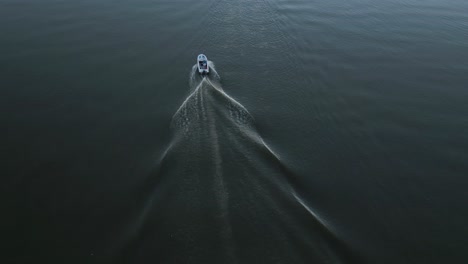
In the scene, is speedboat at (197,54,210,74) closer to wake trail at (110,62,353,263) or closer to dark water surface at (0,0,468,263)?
dark water surface at (0,0,468,263)

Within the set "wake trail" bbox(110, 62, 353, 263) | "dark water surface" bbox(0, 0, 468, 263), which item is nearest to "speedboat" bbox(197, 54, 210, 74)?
"dark water surface" bbox(0, 0, 468, 263)

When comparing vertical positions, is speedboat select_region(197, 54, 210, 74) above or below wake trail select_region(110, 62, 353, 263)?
above

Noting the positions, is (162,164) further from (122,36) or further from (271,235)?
(122,36)

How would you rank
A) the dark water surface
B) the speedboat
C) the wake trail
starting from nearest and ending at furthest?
the wake trail, the dark water surface, the speedboat

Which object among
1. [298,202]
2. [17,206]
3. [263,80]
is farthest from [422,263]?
[17,206]

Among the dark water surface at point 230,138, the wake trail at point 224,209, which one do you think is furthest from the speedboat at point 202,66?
the wake trail at point 224,209

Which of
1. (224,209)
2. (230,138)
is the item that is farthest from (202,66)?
(224,209)

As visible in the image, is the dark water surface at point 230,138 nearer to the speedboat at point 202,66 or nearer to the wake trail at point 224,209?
the wake trail at point 224,209

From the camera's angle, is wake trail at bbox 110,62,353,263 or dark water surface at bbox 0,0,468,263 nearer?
wake trail at bbox 110,62,353,263

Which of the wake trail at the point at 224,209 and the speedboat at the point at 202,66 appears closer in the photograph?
the wake trail at the point at 224,209
